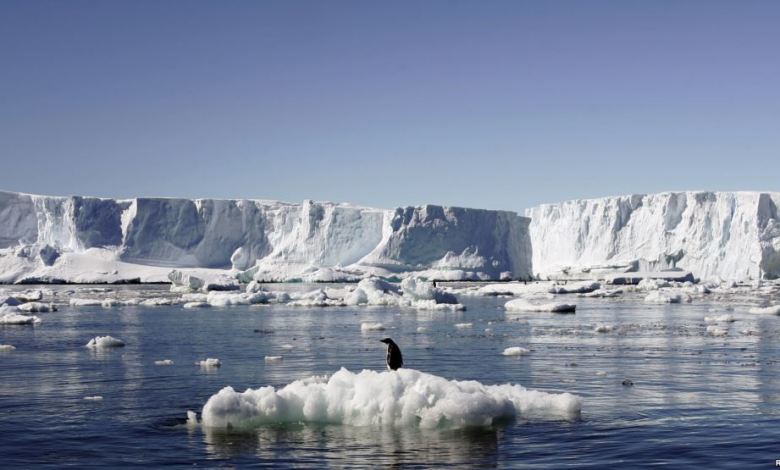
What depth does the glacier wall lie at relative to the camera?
260ft

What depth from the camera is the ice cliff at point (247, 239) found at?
304 ft

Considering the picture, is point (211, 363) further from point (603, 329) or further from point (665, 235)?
point (665, 235)

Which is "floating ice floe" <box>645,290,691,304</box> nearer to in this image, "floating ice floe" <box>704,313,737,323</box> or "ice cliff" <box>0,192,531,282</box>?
"floating ice floe" <box>704,313,737,323</box>

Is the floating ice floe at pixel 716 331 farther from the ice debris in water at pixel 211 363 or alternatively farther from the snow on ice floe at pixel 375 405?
the snow on ice floe at pixel 375 405

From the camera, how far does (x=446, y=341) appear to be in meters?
24.4

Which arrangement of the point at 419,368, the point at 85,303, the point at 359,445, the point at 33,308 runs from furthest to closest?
the point at 85,303 < the point at 33,308 < the point at 419,368 < the point at 359,445

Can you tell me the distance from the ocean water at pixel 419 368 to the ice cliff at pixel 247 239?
61167mm

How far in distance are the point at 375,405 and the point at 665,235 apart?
8375 centimetres

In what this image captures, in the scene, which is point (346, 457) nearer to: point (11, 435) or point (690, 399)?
point (11, 435)

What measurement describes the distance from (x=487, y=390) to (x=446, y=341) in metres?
11.9

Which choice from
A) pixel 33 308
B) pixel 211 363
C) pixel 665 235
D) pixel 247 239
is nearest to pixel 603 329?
pixel 211 363

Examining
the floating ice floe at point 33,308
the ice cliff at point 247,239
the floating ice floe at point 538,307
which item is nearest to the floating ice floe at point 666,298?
the floating ice floe at point 538,307

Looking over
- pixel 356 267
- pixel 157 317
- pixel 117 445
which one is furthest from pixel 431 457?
pixel 356 267

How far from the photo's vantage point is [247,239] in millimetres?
106312
